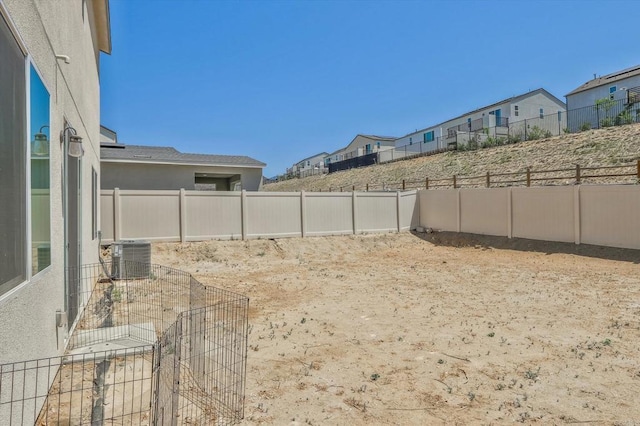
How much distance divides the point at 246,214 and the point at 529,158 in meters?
14.5

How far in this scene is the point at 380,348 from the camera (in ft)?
14.4

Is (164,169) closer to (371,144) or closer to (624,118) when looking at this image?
(624,118)

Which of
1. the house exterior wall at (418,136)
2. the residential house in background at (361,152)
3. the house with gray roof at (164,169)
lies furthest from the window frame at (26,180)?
the residential house in background at (361,152)

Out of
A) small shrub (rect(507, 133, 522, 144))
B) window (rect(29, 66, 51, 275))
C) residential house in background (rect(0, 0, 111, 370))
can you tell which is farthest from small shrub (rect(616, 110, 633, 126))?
window (rect(29, 66, 51, 275))


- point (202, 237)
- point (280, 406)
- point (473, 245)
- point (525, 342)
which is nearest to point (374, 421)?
point (280, 406)

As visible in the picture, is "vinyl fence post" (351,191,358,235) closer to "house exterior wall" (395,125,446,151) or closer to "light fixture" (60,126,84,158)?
"light fixture" (60,126,84,158)

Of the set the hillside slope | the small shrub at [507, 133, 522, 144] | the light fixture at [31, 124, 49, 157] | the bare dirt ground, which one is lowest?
the bare dirt ground

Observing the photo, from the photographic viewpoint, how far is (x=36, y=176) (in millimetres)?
2748

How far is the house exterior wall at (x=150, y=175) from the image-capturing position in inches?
519

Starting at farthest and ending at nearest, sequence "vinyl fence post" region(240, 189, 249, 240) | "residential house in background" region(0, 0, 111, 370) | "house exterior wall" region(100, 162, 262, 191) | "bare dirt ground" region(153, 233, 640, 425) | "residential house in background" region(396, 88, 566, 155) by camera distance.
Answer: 1. "residential house in background" region(396, 88, 566, 155)
2. "house exterior wall" region(100, 162, 262, 191)
3. "vinyl fence post" region(240, 189, 249, 240)
4. "bare dirt ground" region(153, 233, 640, 425)
5. "residential house in background" region(0, 0, 111, 370)

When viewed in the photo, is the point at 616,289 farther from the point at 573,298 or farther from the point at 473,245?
the point at 473,245

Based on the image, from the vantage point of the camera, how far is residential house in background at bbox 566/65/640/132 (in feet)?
62.8

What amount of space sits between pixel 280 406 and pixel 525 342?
3.07 meters

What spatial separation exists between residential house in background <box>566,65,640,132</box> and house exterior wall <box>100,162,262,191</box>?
63.0 feet
